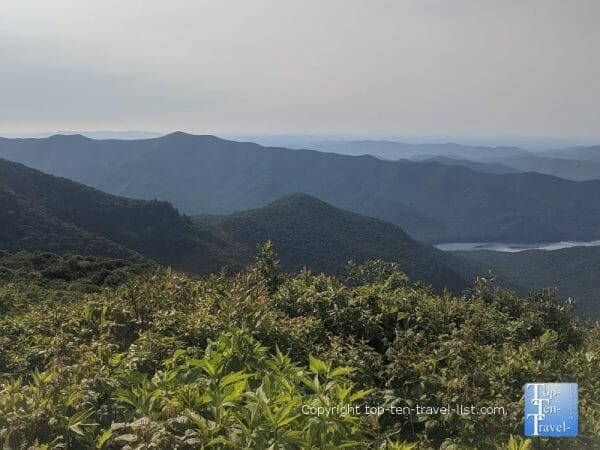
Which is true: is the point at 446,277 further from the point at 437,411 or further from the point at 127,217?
the point at 437,411

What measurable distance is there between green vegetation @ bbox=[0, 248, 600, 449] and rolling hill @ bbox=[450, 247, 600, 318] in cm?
8837

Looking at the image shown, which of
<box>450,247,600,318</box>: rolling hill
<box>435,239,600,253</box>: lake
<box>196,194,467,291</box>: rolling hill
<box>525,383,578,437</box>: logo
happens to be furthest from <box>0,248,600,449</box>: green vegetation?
<box>435,239,600,253</box>: lake

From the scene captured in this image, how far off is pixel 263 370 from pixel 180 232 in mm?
71045

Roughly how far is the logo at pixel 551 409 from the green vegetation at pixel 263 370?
0.08 metres

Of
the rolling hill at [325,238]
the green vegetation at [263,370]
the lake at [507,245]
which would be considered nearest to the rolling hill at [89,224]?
the rolling hill at [325,238]

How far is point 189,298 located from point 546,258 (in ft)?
397

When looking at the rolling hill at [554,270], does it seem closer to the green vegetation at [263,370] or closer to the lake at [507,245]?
the lake at [507,245]

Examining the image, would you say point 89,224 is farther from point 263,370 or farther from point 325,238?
point 263,370

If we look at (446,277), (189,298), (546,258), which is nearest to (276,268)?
(189,298)

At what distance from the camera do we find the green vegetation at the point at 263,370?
2.64 metres

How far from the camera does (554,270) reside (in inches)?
4038

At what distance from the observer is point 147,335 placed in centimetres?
417

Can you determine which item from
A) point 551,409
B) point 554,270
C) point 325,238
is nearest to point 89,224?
point 325,238

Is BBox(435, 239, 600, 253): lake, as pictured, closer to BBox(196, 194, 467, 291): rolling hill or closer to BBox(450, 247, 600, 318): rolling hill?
BBox(450, 247, 600, 318): rolling hill
